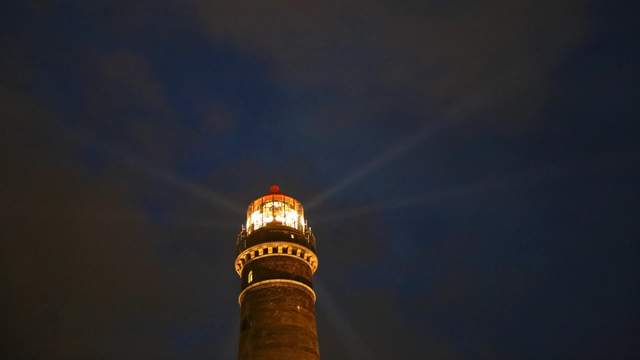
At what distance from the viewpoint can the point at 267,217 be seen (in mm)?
38094

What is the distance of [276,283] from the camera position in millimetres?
34312

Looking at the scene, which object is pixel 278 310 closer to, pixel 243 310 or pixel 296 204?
pixel 243 310

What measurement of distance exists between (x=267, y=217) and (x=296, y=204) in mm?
2684

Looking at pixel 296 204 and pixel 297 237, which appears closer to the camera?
pixel 297 237

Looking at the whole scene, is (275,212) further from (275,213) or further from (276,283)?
(276,283)

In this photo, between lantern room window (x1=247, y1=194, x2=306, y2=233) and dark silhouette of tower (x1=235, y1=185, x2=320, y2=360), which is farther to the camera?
lantern room window (x1=247, y1=194, x2=306, y2=233)

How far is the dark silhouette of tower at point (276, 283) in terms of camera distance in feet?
107

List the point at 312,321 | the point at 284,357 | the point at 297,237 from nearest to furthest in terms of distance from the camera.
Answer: the point at 284,357 < the point at 312,321 < the point at 297,237

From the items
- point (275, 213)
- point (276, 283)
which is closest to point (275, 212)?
point (275, 213)

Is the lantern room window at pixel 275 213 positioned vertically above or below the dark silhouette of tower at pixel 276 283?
above

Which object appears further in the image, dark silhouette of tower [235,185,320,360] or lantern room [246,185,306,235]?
lantern room [246,185,306,235]

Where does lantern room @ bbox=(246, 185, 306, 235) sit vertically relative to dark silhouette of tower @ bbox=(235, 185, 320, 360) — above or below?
above

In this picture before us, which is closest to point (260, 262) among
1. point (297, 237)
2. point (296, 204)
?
point (297, 237)

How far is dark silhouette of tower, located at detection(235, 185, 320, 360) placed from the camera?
3259cm
